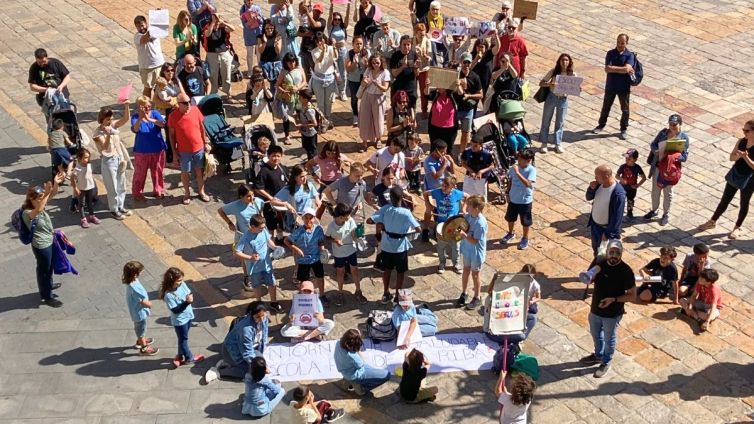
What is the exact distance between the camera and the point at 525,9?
1845 cm

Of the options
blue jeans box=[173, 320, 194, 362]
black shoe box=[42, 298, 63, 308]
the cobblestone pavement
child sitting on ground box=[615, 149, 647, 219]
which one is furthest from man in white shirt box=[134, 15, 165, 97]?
child sitting on ground box=[615, 149, 647, 219]

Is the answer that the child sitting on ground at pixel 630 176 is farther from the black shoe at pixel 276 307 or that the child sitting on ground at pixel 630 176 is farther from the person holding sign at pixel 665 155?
the black shoe at pixel 276 307

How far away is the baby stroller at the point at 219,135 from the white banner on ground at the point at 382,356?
466 cm

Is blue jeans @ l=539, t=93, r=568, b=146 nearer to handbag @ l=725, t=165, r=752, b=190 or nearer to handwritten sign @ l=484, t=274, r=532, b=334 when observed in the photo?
handbag @ l=725, t=165, r=752, b=190

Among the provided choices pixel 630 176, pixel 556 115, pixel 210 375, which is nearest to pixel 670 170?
pixel 630 176

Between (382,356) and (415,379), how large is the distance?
40.6 inches

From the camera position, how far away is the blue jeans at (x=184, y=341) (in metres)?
11.3

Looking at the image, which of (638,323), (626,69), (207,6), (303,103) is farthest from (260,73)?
(638,323)

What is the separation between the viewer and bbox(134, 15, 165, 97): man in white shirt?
17047 millimetres

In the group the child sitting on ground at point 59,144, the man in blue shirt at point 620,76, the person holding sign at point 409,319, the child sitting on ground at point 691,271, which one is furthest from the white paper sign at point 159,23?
the child sitting on ground at point 691,271

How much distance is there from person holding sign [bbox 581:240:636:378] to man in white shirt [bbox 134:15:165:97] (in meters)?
9.56

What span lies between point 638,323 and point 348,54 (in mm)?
7594

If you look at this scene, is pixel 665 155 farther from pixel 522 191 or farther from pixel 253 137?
pixel 253 137

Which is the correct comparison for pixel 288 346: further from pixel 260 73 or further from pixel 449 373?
pixel 260 73
